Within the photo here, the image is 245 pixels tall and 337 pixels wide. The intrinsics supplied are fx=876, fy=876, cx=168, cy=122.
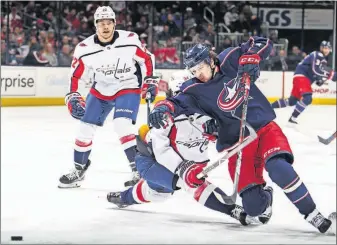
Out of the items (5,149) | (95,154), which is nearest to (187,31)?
(95,154)

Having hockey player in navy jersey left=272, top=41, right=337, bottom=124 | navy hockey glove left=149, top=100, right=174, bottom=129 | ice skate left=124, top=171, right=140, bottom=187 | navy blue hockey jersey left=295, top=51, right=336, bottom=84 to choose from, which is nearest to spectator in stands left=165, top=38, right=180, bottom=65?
navy hockey glove left=149, top=100, right=174, bottom=129

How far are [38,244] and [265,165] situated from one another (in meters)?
0.75

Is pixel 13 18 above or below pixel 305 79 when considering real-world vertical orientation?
above

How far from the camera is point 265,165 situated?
9.15ft

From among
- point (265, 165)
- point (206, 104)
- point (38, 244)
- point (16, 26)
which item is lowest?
point (38, 244)

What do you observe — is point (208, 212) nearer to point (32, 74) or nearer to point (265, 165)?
point (265, 165)

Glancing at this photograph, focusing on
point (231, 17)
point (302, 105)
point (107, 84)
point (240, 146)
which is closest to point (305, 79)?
point (302, 105)

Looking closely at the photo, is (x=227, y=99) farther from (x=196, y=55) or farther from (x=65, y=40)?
(x=65, y=40)

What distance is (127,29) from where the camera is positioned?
2648 mm

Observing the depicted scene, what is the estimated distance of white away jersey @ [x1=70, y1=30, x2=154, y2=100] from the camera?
260 centimetres

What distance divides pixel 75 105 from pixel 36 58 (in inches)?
10.2

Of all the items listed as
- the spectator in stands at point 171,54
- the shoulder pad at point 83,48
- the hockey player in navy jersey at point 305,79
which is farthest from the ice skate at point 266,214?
the hockey player in navy jersey at point 305,79

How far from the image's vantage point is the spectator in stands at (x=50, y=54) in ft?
7.00

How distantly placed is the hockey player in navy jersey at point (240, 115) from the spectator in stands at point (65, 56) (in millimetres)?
279
